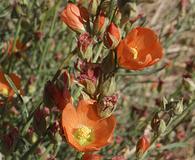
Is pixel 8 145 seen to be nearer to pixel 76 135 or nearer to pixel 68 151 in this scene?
pixel 76 135

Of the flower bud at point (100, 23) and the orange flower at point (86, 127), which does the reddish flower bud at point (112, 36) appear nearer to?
the flower bud at point (100, 23)

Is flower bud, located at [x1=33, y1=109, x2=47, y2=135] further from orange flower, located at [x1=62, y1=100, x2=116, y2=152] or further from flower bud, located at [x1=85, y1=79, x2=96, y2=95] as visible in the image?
flower bud, located at [x1=85, y1=79, x2=96, y2=95]

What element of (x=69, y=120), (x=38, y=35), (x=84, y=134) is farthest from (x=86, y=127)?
(x=38, y=35)

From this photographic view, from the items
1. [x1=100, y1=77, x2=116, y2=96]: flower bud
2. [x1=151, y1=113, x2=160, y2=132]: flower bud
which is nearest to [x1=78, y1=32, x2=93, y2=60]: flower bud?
[x1=100, y1=77, x2=116, y2=96]: flower bud

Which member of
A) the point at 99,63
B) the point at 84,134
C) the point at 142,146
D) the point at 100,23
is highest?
the point at 100,23

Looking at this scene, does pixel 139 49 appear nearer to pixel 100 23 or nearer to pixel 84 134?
pixel 100 23
